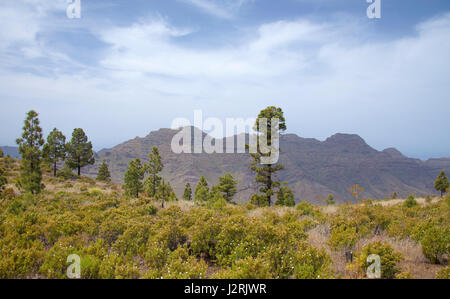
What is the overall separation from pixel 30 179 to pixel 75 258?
16.7 m

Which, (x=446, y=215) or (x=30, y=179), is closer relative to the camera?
(x=446, y=215)

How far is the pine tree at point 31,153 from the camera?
56.9 feet

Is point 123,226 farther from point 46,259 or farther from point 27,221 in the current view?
point 27,221

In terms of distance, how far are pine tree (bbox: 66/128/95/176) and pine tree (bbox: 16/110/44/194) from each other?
27.2m

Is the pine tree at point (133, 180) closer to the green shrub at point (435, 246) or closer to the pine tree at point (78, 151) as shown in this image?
the green shrub at point (435, 246)

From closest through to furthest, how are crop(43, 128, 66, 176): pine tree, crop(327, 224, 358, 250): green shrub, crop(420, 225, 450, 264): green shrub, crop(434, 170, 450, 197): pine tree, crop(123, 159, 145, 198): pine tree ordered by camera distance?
crop(420, 225, 450, 264): green shrub
crop(327, 224, 358, 250): green shrub
crop(123, 159, 145, 198): pine tree
crop(434, 170, 450, 197): pine tree
crop(43, 128, 66, 176): pine tree

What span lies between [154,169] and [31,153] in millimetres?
8870

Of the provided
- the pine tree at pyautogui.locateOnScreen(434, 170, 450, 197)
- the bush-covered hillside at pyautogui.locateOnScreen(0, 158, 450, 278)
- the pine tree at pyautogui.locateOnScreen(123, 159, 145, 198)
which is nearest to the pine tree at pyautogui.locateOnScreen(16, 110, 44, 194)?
the pine tree at pyautogui.locateOnScreen(123, 159, 145, 198)

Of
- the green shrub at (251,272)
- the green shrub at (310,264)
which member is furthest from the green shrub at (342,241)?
the green shrub at (251,272)

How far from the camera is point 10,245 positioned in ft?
20.7

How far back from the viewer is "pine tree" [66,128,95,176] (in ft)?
141

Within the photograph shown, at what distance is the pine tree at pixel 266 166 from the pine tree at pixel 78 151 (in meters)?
36.9

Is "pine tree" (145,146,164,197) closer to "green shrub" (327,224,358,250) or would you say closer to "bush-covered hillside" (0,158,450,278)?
"bush-covered hillside" (0,158,450,278)
